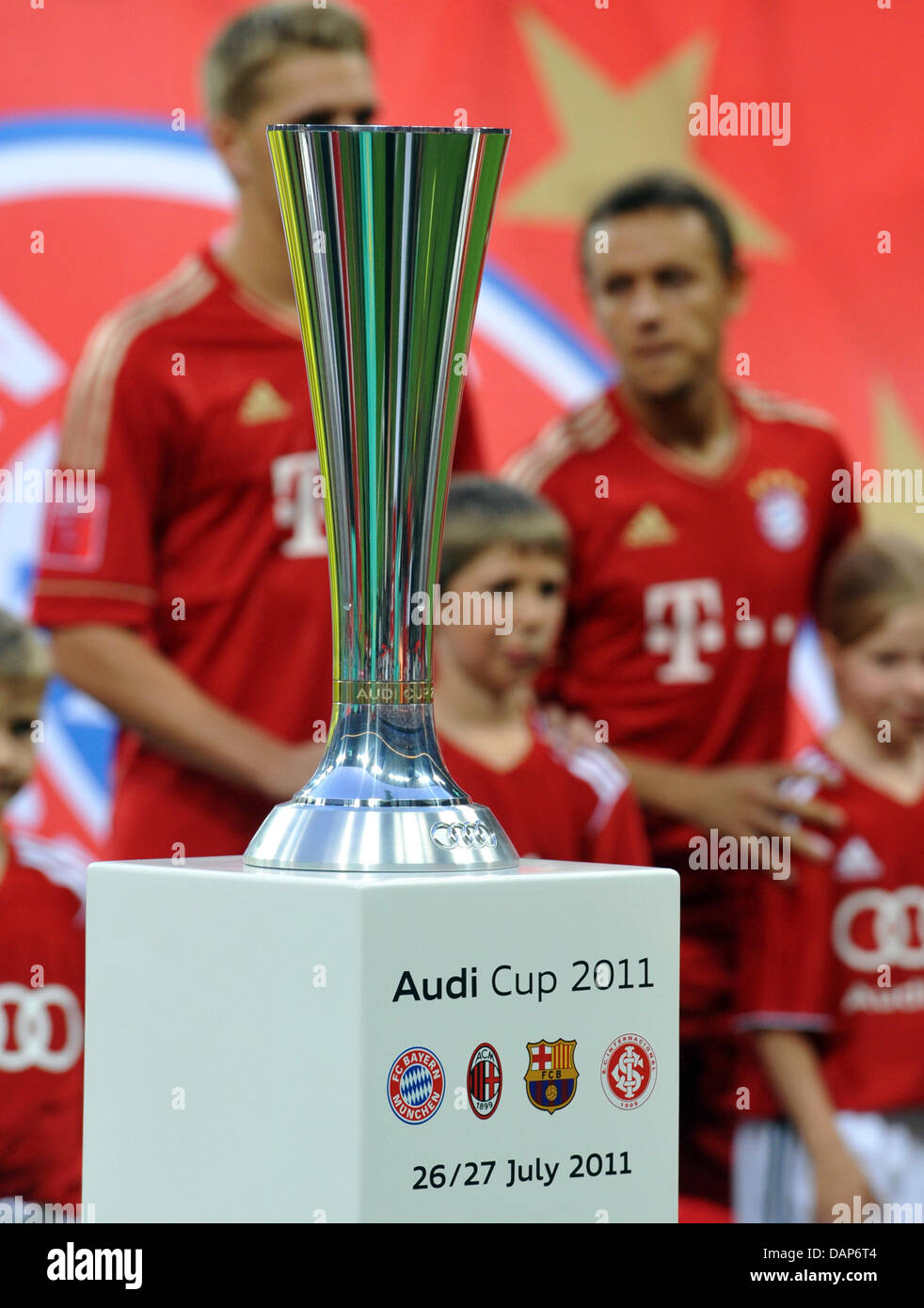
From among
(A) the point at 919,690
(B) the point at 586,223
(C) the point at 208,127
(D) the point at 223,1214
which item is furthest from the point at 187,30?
(D) the point at 223,1214

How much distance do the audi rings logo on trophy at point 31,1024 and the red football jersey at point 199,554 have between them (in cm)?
23

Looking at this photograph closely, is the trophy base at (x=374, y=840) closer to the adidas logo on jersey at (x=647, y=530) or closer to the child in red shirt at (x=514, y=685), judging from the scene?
the child in red shirt at (x=514, y=685)

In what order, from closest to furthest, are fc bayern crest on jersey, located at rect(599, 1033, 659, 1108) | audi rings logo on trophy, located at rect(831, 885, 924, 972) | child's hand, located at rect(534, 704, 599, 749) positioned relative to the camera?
fc bayern crest on jersey, located at rect(599, 1033, 659, 1108), child's hand, located at rect(534, 704, 599, 749), audi rings logo on trophy, located at rect(831, 885, 924, 972)

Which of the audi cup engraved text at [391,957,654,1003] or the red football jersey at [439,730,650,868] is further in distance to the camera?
the red football jersey at [439,730,650,868]

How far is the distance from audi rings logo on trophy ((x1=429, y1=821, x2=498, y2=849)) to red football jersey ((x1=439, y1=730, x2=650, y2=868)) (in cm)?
145

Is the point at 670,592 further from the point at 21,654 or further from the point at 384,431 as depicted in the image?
the point at 384,431

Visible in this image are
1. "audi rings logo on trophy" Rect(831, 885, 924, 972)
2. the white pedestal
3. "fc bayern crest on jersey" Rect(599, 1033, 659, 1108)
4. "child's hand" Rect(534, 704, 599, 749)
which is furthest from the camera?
"audi rings logo on trophy" Rect(831, 885, 924, 972)

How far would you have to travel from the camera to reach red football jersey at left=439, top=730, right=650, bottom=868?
2602mm

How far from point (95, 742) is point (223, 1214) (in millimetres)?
1576

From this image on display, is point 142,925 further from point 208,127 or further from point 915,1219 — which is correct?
point 915,1219

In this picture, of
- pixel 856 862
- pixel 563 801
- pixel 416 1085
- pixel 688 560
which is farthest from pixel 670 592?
pixel 416 1085

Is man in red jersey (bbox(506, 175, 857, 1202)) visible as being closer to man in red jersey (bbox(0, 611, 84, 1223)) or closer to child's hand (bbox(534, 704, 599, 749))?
child's hand (bbox(534, 704, 599, 749))

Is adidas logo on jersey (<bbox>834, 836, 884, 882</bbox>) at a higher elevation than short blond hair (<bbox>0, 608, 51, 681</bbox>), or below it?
below

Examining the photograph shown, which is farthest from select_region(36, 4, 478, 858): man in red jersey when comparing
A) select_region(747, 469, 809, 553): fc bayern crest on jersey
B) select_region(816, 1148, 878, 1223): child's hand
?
select_region(816, 1148, 878, 1223): child's hand
